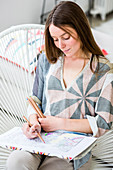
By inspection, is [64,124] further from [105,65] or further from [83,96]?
[105,65]

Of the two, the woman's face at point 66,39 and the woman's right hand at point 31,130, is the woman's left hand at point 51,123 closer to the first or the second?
the woman's right hand at point 31,130

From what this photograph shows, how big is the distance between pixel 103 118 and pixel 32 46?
2.14 ft

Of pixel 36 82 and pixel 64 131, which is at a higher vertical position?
pixel 36 82

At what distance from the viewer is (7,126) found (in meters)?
1.42

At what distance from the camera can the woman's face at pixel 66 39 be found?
1108 millimetres

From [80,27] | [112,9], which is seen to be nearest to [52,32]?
[80,27]

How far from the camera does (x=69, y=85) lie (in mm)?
1240

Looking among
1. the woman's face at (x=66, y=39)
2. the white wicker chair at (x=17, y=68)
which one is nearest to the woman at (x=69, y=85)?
the woman's face at (x=66, y=39)

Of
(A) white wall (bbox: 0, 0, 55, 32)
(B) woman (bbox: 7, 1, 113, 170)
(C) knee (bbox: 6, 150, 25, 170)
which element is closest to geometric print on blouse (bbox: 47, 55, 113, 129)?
(B) woman (bbox: 7, 1, 113, 170)

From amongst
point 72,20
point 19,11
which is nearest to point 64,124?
point 72,20

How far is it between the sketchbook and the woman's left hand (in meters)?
0.03

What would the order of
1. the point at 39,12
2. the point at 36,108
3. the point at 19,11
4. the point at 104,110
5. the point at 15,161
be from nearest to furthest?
the point at 15,161
the point at 104,110
the point at 36,108
the point at 19,11
the point at 39,12

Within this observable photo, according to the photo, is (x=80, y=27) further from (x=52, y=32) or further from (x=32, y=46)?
(x=32, y=46)

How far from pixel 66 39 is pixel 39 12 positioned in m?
2.24
